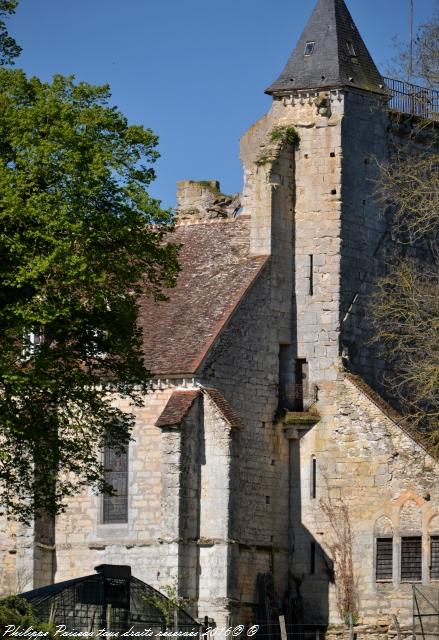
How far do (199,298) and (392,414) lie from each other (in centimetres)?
556

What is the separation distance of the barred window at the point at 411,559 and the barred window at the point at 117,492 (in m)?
6.60

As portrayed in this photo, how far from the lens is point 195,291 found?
4888cm

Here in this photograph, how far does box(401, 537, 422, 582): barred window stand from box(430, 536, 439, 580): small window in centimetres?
31

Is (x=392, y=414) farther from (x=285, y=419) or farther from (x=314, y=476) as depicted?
(x=285, y=419)

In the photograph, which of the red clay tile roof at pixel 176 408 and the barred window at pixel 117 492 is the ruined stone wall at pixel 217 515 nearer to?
the red clay tile roof at pixel 176 408

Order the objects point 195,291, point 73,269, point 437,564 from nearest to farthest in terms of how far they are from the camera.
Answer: point 73,269 → point 437,564 → point 195,291

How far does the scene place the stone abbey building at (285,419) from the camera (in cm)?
4544

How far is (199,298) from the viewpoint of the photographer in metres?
48.4

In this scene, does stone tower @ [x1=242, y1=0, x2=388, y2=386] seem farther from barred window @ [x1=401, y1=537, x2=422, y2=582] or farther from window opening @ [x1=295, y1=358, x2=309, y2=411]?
barred window @ [x1=401, y1=537, x2=422, y2=582]

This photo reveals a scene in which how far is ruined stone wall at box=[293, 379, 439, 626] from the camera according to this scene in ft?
151

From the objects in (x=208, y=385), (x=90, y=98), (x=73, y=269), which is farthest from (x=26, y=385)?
(x=208, y=385)

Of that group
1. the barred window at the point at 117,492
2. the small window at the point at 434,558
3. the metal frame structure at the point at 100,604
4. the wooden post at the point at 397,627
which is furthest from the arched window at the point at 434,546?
the metal frame structure at the point at 100,604

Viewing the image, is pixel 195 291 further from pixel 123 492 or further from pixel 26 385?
pixel 26 385

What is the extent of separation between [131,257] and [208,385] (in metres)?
7.56
